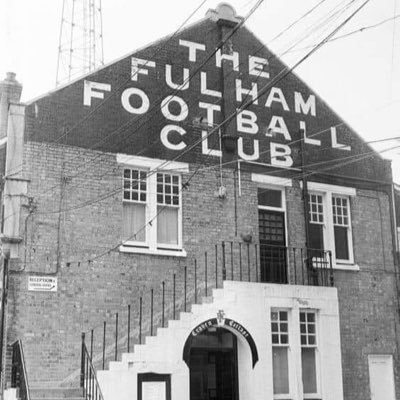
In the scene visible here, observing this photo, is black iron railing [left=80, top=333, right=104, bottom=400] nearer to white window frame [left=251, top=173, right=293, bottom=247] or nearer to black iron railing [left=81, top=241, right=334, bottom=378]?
black iron railing [left=81, top=241, right=334, bottom=378]

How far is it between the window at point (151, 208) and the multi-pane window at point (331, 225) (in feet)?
13.1

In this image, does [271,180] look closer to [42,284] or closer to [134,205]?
[134,205]

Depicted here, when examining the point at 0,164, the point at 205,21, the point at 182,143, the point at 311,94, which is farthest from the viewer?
the point at 311,94

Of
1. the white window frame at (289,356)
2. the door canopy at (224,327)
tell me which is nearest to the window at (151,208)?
the door canopy at (224,327)

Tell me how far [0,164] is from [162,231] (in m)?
4.09

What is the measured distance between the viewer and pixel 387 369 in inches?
740

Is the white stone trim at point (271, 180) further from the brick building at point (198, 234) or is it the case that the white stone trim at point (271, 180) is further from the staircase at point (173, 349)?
the staircase at point (173, 349)

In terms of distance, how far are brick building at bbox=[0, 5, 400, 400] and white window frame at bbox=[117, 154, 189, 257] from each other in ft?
0.14

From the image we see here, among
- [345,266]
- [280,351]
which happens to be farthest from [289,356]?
[345,266]

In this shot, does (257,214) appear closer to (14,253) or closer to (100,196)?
(100,196)

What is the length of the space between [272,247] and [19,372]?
7188 millimetres

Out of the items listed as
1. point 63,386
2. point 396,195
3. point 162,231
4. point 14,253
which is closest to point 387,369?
point 396,195

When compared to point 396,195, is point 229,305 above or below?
below

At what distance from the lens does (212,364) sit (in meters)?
16.7
